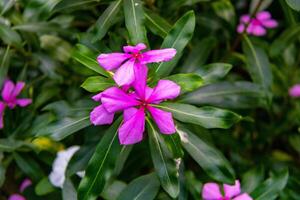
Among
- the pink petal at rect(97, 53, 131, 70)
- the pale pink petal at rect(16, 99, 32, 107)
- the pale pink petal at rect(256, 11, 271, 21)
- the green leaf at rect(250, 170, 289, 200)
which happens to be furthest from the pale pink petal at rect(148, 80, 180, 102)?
the pale pink petal at rect(256, 11, 271, 21)

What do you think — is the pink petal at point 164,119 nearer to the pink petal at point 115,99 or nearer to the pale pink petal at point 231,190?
the pink petal at point 115,99

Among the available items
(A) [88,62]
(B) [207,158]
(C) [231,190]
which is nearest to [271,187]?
(C) [231,190]

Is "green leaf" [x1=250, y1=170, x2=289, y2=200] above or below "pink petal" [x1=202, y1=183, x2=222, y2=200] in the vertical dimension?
below

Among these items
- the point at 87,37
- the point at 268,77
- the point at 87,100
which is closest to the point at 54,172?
the point at 87,100

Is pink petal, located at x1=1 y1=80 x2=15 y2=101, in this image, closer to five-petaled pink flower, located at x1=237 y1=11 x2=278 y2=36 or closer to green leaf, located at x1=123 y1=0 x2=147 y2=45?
green leaf, located at x1=123 y1=0 x2=147 y2=45

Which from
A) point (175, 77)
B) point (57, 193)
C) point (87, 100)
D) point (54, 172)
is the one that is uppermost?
point (175, 77)

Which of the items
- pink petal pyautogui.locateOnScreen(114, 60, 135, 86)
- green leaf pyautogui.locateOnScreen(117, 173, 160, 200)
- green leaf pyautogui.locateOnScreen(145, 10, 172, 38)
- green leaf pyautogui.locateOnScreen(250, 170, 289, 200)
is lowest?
green leaf pyautogui.locateOnScreen(250, 170, 289, 200)

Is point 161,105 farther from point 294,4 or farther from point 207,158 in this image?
point 294,4

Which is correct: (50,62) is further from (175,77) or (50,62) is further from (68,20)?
(175,77)
